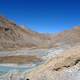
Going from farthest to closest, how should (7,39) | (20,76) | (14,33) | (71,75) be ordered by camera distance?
(14,33)
(7,39)
(20,76)
(71,75)

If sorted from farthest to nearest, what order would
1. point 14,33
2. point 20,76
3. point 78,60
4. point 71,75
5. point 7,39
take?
point 14,33 < point 7,39 < point 20,76 < point 78,60 < point 71,75

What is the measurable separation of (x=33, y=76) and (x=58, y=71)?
1319 millimetres

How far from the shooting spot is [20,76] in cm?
1173

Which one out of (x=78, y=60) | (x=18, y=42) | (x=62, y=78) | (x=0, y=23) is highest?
(x=0, y=23)

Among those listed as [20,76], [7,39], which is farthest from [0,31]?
[20,76]

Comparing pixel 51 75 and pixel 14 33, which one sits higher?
pixel 14 33

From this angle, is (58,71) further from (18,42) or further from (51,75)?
(18,42)

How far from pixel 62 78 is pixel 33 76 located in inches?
63.4

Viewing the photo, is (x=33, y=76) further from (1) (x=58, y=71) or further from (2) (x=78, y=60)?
(2) (x=78, y=60)

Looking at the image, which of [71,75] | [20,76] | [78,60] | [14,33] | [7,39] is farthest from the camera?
[14,33]

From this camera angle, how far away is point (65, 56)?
36.3 feet

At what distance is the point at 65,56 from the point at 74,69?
1072 mm

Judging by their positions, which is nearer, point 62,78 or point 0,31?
point 62,78

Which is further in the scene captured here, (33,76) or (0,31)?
(0,31)
